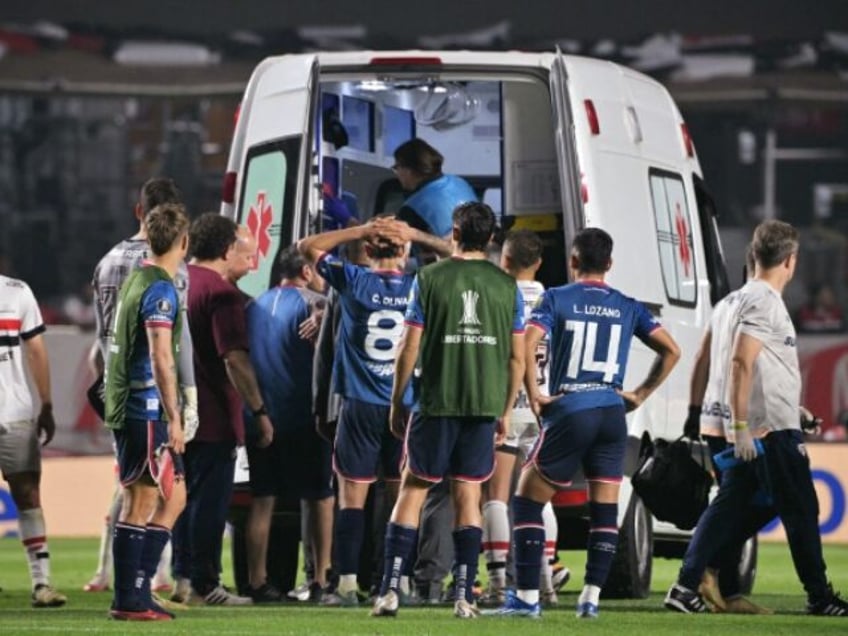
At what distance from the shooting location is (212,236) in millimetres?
10367

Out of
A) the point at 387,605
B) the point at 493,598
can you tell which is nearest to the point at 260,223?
the point at 493,598

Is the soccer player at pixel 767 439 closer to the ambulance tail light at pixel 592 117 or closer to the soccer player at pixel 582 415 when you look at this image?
the soccer player at pixel 582 415

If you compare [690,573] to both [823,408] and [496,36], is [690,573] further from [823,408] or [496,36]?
[496,36]

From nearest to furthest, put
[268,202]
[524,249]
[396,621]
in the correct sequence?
1. [396,621]
2. [524,249]
3. [268,202]

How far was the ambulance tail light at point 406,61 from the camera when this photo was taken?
11055 millimetres

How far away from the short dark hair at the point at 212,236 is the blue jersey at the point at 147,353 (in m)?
1.22

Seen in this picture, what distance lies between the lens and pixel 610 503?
9.42 metres

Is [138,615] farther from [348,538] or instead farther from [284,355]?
[284,355]

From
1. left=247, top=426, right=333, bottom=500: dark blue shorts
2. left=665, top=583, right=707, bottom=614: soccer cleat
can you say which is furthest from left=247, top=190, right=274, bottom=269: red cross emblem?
left=665, top=583, right=707, bottom=614: soccer cleat

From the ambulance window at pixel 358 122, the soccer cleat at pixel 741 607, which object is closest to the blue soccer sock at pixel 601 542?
the soccer cleat at pixel 741 607

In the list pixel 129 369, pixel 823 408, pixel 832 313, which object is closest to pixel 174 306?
pixel 129 369

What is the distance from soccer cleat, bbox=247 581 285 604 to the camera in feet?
35.4

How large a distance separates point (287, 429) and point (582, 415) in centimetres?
195

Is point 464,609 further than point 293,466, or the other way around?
point 293,466
